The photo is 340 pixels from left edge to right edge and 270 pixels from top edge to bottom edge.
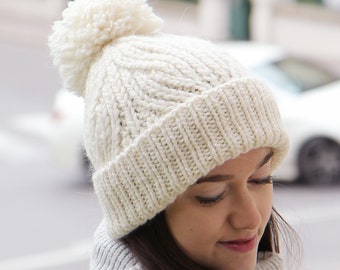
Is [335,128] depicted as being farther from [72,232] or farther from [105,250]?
[105,250]

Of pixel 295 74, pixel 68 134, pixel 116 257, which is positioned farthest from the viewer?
pixel 295 74

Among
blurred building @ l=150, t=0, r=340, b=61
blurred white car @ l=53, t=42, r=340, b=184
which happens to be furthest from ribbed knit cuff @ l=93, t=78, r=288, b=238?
blurred building @ l=150, t=0, r=340, b=61

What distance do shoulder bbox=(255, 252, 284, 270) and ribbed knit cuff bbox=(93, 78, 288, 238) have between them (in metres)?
0.31

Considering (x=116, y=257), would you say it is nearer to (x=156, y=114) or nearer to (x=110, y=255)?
(x=110, y=255)

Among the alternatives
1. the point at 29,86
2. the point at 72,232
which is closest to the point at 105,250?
the point at 72,232

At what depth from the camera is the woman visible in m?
1.98

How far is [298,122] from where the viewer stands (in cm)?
916

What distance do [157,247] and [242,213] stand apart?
0.21 metres

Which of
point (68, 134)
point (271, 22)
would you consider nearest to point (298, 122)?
point (68, 134)

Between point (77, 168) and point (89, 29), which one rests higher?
point (89, 29)

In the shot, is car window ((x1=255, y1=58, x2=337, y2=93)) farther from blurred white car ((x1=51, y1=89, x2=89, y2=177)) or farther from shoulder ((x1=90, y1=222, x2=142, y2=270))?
shoulder ((x1=90, y1=222, x2=142, y2=270))

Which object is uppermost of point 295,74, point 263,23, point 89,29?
point 263,23

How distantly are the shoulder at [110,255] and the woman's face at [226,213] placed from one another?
0.42 ft

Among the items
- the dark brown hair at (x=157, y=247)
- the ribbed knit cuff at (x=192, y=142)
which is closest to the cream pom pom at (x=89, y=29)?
the ribbed knit cuff at (x=192, y=142)
